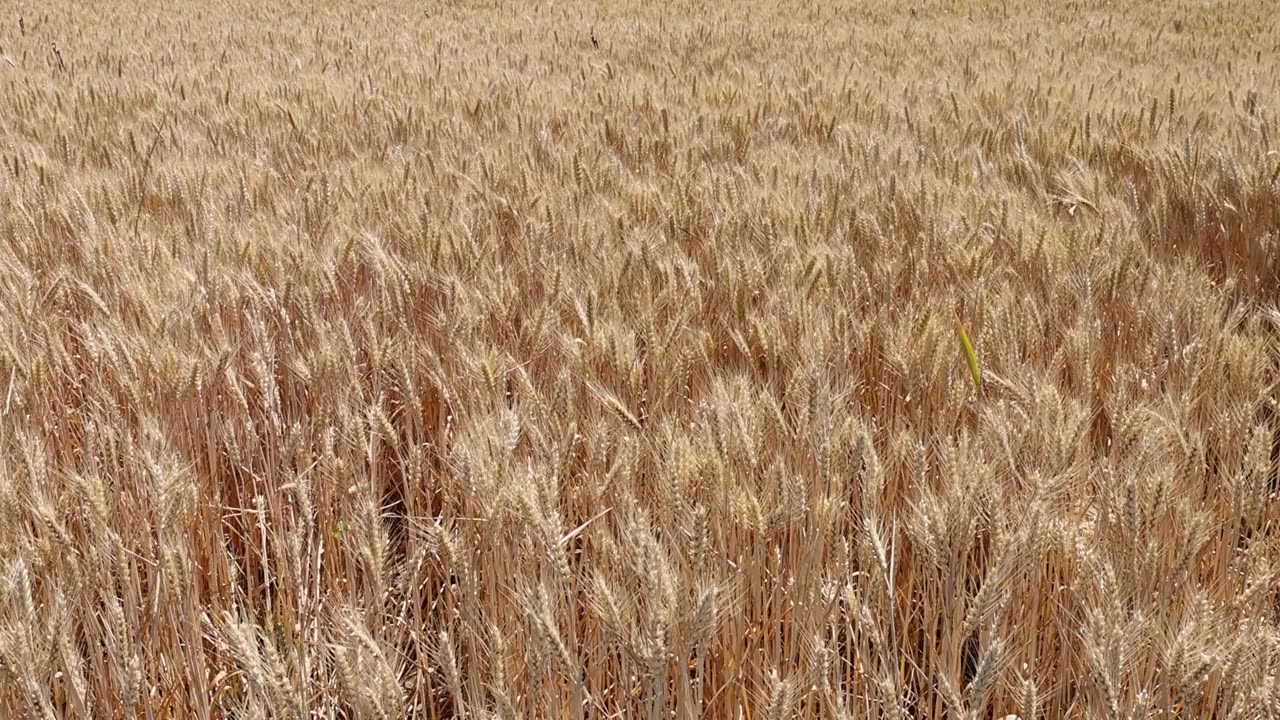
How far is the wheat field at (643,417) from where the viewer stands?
2.96 ft

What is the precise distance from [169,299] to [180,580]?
764mm

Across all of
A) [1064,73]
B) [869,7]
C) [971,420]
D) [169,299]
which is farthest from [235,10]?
[971,420]

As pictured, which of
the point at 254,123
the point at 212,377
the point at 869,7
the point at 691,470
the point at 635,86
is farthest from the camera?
the point at 869,7

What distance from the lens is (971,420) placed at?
1427 mm

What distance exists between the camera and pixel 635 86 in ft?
13.2

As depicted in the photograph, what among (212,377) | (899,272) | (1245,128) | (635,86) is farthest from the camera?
(635,86)

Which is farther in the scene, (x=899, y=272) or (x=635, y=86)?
(x=635, y=86)

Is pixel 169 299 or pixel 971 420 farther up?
pixel 169 299

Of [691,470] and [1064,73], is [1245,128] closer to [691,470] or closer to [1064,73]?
[1064,73]

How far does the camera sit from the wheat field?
35.5 inches


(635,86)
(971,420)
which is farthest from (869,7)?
(971,420)

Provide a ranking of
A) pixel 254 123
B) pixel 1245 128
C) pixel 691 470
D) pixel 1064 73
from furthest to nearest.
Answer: pixel 1064 73
pixel 254 123
pixel 1245 128
pixel 691 470

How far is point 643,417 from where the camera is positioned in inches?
56.4

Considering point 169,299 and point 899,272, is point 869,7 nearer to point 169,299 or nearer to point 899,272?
point 899,272
